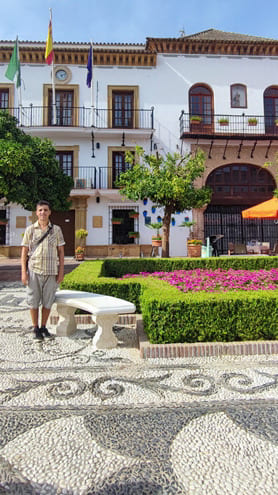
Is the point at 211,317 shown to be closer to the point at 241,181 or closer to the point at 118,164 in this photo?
the point at 118,164

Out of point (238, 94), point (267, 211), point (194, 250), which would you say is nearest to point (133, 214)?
point (194, 250)

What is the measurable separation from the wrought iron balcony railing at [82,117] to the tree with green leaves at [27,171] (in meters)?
8.11

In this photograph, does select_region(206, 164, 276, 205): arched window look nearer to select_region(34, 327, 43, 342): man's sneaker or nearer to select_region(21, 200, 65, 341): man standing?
select_region(21, 200, 65, 341): man standing

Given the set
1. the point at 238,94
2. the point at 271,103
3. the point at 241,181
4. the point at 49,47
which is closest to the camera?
the point at 49,47

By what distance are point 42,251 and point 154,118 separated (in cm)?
1558

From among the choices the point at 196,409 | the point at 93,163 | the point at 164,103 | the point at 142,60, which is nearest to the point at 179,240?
the point at 93,163

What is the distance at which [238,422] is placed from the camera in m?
2.09

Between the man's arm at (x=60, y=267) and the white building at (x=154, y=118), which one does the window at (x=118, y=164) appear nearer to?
the white building at (x=154, y=118)

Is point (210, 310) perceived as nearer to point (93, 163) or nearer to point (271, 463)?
point (271, 463)

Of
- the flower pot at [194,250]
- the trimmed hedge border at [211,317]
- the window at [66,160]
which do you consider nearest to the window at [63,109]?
the window at [66,160]

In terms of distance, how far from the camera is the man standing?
379cm

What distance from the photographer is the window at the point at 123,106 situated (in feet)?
56.6

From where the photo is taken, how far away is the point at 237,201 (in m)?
17.1

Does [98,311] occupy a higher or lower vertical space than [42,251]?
lower
